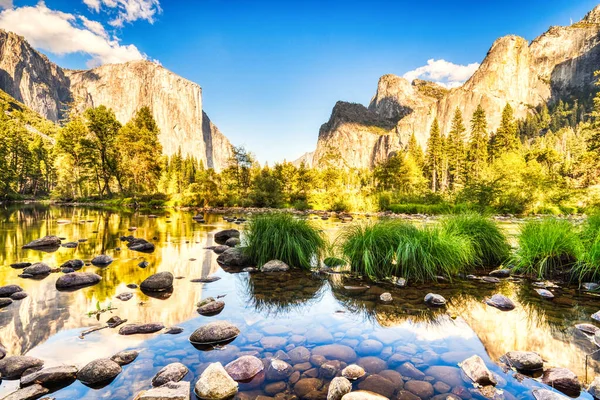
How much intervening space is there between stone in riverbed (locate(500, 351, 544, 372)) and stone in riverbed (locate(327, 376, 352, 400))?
6.65ft

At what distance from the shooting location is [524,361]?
3.59 metres

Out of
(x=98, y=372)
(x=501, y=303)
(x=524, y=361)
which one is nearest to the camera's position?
(x=98, y=372)

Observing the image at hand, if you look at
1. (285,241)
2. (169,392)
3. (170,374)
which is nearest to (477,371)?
(169,392)

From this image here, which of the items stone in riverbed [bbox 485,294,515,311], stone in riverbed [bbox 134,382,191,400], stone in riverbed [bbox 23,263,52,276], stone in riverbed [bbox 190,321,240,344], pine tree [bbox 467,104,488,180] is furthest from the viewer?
pine tree [bbox 467,104,488,180]

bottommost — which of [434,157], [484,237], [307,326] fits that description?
[307,326]

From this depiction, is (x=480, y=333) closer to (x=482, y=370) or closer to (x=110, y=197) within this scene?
(x=482, y=370)

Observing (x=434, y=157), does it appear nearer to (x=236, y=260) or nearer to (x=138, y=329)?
(x=236, y=260)

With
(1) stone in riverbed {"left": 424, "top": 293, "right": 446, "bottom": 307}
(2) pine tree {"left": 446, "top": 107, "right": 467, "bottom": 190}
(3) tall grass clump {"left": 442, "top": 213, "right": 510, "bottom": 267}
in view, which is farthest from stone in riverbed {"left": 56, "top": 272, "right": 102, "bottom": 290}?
(2) pine tree {"left": 446, "top": 107, "right": 467, "bottom": 190}

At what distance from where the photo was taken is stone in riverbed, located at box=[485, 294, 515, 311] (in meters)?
5.66

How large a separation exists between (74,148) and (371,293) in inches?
2249

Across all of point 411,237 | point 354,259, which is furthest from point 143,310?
point 411,237

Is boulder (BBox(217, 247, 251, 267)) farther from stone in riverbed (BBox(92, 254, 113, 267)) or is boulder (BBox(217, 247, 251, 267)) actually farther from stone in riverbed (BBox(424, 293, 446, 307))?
stone in riverbed (BBox(424, 293, 446, 307))

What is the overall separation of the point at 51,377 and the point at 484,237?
9.70 m

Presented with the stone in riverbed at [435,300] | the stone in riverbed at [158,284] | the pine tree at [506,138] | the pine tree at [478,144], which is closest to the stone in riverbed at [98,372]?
the stone in riverbed at [158,284]
